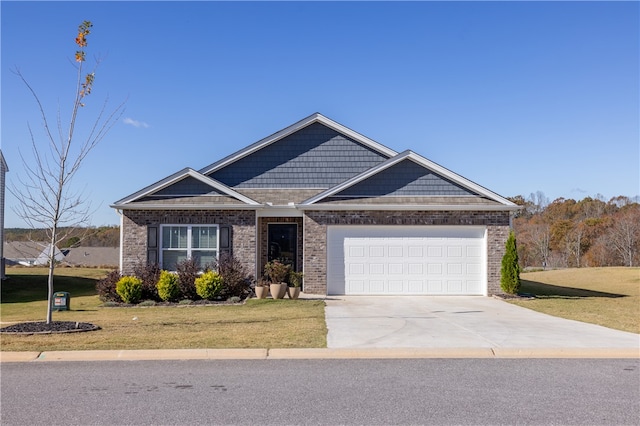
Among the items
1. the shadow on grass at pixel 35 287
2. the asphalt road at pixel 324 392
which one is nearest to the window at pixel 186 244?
the shadow on grass at pixel 35 287

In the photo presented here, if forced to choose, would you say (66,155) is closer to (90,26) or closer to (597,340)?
(90,26)

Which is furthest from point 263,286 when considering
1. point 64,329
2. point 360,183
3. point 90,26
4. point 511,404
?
point 511,404

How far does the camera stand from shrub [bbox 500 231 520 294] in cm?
1961

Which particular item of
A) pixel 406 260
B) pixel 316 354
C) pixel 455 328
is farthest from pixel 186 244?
pixel 316 354

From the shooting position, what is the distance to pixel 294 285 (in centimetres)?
1927

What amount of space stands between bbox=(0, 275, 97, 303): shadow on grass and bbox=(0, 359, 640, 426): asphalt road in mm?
15422

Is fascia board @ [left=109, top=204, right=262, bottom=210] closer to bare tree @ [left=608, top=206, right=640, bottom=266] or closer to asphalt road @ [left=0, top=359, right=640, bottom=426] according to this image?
asphalt road @ [left=0, top=359, right=640, bottom=426]

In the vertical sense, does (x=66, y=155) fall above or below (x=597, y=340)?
above

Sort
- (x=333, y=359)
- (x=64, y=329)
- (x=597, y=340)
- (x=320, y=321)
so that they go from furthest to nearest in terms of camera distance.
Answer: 1. (x=320, y=321)
2. (x=64, y=329)
3. (x=597, y=340)
4. (x=333, y=359)

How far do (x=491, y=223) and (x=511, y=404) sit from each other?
1409cm

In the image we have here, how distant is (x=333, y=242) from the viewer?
20.3 metres

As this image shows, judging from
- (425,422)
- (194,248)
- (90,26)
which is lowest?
(425,422)

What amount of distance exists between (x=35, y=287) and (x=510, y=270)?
20.3m

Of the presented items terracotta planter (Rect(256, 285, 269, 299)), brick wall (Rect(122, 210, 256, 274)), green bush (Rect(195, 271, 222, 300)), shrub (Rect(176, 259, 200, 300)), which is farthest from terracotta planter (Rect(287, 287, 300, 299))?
shrub (Rect(176, 259, 200, 300))
